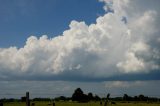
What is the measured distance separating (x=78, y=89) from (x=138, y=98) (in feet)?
183

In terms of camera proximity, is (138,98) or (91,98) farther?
(138,98)

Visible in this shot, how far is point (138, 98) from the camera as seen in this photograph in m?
186

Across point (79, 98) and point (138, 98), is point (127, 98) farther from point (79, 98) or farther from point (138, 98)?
point (79, 98)

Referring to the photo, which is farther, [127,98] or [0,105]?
[127,98]

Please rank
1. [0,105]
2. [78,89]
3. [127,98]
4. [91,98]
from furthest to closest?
[127,98], [91,98], [78,89], [0,105]

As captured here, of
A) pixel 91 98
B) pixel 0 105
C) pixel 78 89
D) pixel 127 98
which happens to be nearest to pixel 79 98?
pixel 78 89

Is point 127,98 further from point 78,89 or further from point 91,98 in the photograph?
point 78,89

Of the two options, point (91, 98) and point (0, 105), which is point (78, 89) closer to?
point (91, 98)

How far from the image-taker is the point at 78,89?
139 m

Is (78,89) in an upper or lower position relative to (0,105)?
upper

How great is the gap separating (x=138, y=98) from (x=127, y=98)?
999 cm

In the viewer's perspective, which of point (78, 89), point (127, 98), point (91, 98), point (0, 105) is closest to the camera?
point (0, 105)

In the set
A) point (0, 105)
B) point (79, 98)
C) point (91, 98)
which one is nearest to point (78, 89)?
point (79, 98)

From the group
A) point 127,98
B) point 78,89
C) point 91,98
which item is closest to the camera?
point 78,89
